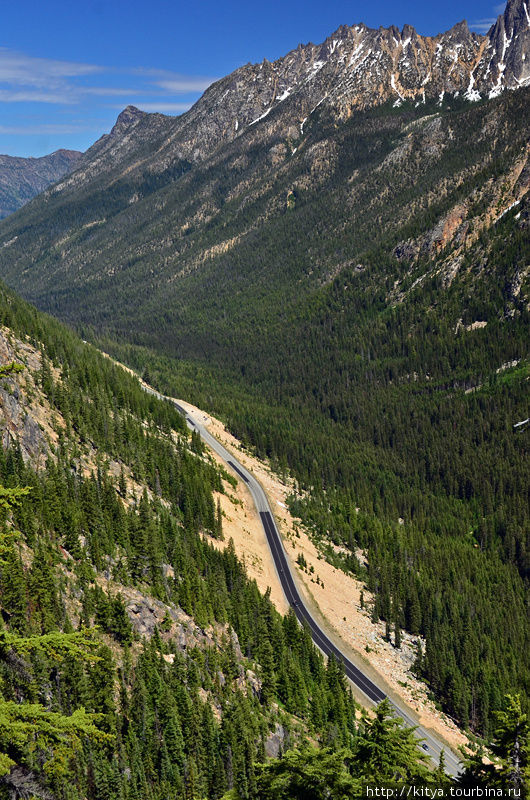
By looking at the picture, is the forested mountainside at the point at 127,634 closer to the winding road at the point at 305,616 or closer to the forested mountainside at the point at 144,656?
the forested mountainside at the point at 144,656

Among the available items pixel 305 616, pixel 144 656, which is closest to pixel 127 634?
pixel 144 656

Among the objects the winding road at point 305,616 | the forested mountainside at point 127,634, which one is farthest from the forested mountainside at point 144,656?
the winding road at point 305,616

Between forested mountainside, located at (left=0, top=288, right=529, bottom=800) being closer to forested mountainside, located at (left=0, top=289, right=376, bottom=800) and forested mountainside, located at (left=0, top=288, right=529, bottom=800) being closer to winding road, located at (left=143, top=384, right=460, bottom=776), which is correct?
forested mountainside, located at (left=0, top=289, right=376, bottom=800)

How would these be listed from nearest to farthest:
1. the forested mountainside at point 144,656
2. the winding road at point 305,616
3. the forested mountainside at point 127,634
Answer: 1. the forested mountainside at point 144,656
2. the forested mountainside at point 127,634
3. the winding road at point 305,616

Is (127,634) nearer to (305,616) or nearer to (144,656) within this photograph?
(144,656)

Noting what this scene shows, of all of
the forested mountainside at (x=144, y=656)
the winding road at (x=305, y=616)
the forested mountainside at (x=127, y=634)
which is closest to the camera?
the forested mountainside at (x=144, y=656)
